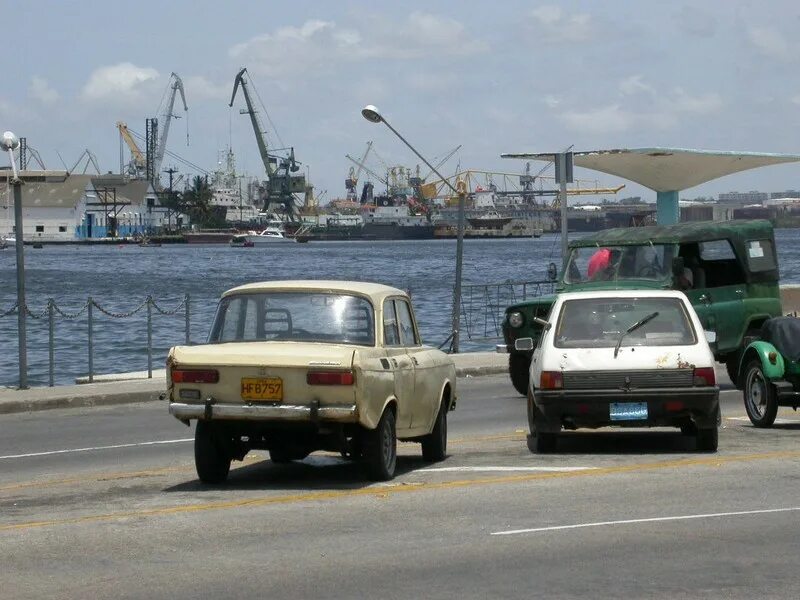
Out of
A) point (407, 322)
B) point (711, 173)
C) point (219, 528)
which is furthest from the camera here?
point (711, 173)

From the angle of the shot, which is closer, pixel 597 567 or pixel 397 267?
pixel 597 567

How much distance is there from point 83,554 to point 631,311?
7.18 meters

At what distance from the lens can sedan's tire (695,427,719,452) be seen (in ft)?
47.6

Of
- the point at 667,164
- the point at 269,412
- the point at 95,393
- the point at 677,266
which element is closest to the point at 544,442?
the point at 269,412

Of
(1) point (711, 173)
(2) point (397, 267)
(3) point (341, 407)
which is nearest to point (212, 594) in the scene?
(3) point (341, 407)

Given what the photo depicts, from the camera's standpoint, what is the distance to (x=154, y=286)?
304 ft

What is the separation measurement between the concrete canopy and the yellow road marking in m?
15.3

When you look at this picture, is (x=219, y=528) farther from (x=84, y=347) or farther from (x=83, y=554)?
(x=84, y=347)

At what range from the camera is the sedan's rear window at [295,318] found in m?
13.0

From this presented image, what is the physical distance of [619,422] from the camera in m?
14.5

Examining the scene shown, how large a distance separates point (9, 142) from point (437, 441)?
1199cm

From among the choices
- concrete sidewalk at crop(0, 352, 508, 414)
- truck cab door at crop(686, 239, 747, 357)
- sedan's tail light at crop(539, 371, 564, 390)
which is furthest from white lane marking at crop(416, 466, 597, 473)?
concrete sidewalk at crop(0, 352, 508, 414)

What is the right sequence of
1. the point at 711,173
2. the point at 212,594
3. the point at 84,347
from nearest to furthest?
the point at 212,594 → the point at 711,173 → the point at 84,347

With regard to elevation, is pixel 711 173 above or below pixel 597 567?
above
